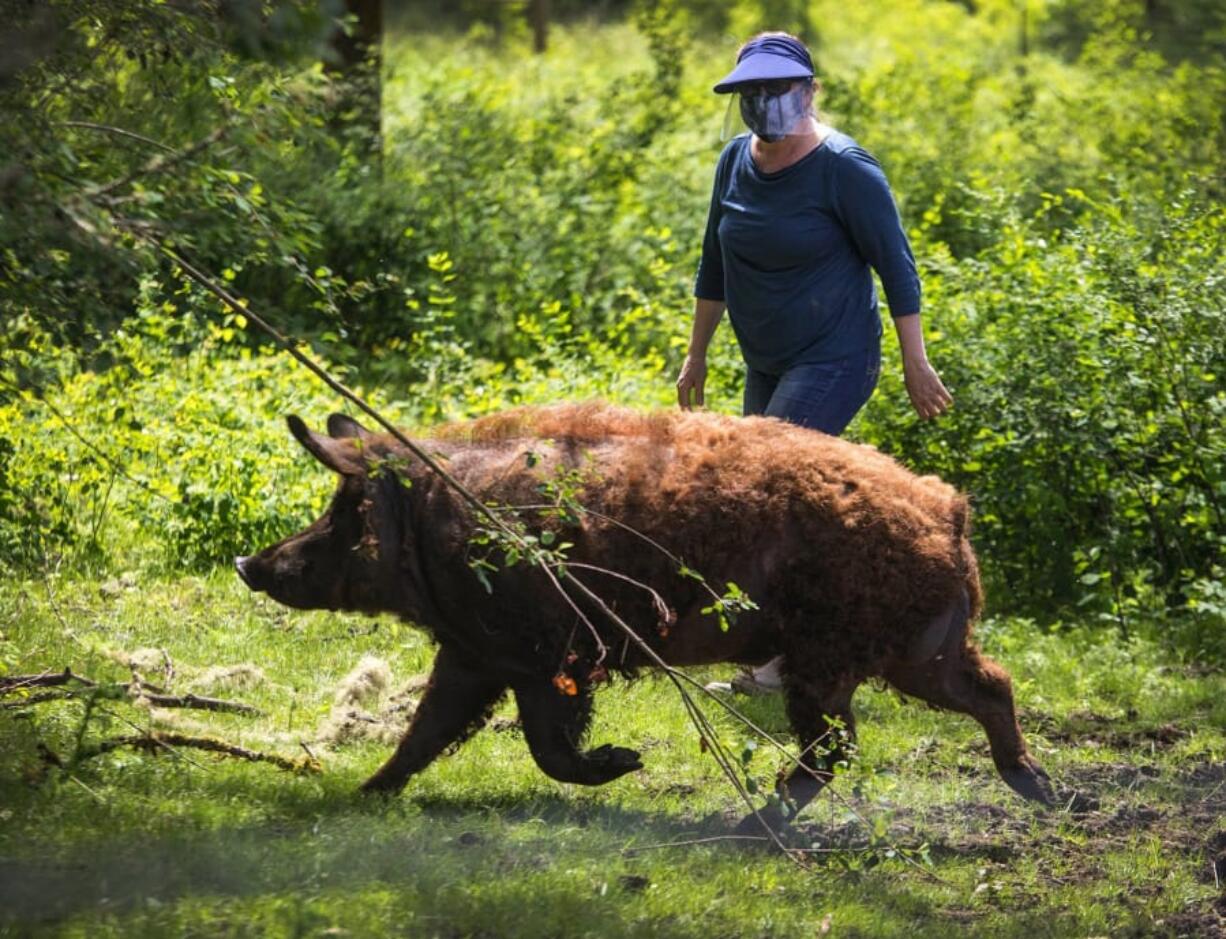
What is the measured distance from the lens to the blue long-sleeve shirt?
670 centimetres

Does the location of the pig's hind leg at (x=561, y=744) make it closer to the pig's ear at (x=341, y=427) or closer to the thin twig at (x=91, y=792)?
the pig's ear at (x=341, y=427)

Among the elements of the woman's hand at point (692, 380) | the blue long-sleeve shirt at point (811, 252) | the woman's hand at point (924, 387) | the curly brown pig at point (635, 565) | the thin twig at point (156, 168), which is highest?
the thin twig at point (156, 168)

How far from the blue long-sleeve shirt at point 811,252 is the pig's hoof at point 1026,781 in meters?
1.73

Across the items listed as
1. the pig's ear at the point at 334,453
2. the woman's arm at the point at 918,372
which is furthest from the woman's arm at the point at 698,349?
the pig's ear at the point at 334,453

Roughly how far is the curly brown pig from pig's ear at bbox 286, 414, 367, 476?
0.01m

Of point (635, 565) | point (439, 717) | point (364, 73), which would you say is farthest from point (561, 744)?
point (364, 73)

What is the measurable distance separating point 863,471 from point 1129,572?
3745mm

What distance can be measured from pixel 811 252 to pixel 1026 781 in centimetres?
218

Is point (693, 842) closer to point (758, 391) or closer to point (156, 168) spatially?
point (758, 391)

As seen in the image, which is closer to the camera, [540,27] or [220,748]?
[220,748]

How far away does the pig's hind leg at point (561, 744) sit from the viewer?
6035mm

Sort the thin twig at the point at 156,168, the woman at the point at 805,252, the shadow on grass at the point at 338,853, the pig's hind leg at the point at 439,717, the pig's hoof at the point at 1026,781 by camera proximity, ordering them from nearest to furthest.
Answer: the shadow on grass at the point at 338,853, the thin twig at the point at 156,168, the pig's hind leg at the point at 439,717, the pig's hoof at the point at 1026,781, the woman at the point at 805,252

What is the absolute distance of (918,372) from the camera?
6758mm

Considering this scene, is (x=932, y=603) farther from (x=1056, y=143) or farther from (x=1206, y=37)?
(x=1206, y=37)
